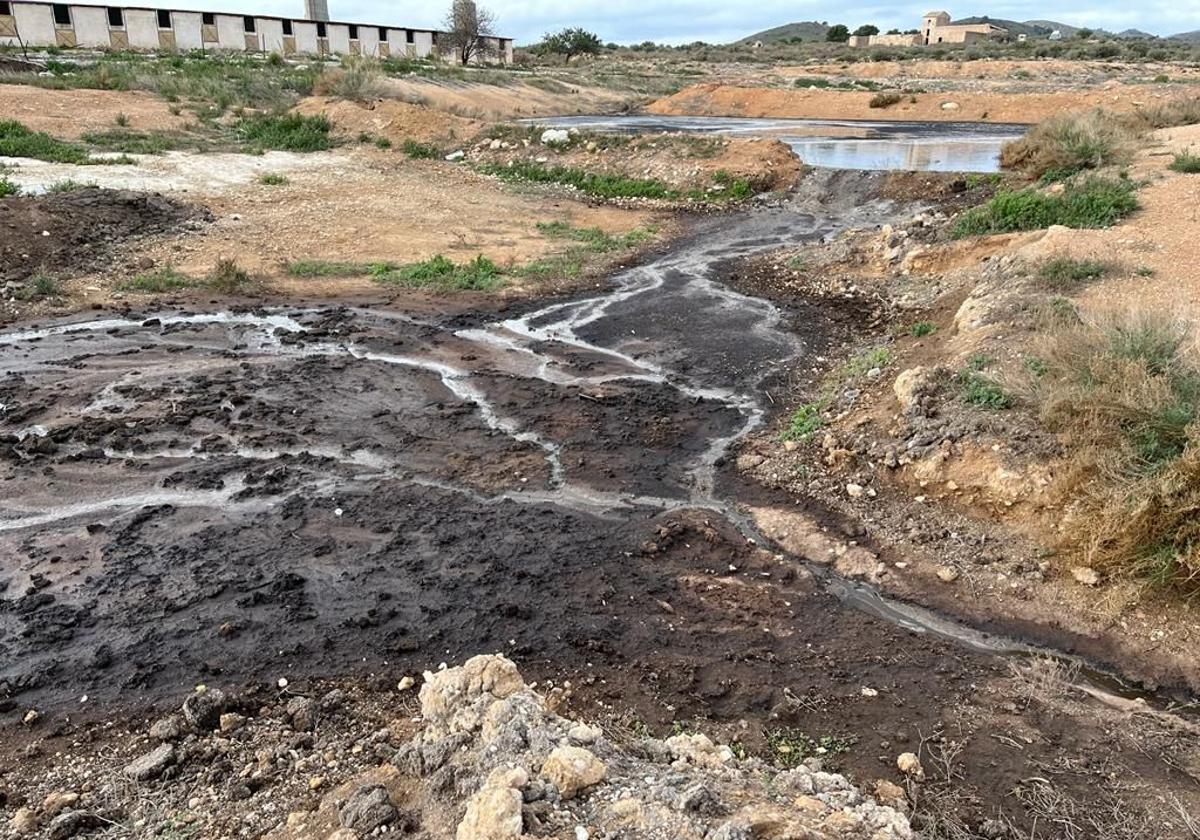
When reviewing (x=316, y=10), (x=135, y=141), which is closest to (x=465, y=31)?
(x=316, y=10)

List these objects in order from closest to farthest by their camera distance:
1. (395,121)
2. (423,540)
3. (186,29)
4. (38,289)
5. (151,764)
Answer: (151,764)
(423,540)
(38,289)
(395,121)
(186,29)

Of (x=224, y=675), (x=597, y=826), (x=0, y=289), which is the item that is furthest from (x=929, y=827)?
(x=0, y=289)

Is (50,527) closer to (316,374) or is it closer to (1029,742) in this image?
(316,374)

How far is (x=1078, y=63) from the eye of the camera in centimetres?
4697

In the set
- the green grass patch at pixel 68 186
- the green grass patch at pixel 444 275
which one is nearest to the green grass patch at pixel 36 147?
the green grass patch at pixel 68 186

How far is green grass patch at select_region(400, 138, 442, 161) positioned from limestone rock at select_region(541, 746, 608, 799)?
68.1 feet

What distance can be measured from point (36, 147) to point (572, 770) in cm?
1945

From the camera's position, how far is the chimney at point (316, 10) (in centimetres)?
4872

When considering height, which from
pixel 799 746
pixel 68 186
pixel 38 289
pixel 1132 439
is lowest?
pixel 799 746

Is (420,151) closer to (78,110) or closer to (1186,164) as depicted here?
(78,110)

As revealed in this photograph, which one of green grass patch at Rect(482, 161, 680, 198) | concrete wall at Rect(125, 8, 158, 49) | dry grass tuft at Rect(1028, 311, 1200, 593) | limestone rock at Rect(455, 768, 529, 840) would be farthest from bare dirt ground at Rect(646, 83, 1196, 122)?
limestone rock at Rect(455, 768, 529, 840)

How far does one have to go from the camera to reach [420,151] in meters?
21.8

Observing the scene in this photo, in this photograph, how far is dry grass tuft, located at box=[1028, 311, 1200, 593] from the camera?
17.0 feet

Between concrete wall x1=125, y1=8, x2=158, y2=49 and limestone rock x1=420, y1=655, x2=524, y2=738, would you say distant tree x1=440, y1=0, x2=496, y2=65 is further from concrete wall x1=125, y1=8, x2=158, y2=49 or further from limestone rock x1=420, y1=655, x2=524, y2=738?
limestone rock x1=420, y1=655, x2=524, y2=738
